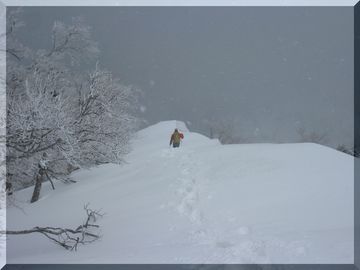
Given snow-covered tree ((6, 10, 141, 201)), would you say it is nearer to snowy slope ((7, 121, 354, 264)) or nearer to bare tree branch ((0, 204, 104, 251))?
snowy slope ((7, 121, 354, 264))

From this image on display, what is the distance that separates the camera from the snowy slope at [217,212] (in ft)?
23.1

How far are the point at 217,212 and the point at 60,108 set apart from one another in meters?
5.32

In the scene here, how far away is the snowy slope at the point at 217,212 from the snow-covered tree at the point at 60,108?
1695 mm

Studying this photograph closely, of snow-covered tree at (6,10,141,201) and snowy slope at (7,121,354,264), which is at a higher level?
snow-covered tree at (6,10,141,201)

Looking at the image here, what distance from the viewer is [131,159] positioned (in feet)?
66.3

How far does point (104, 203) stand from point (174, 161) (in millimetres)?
5813

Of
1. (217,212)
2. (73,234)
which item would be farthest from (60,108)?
(217,212)

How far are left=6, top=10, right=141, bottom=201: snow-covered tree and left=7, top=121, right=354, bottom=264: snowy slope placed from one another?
66.7 inches

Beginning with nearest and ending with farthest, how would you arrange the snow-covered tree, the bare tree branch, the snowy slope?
the snowy slope, the bare tree branch, the snow-covered tree

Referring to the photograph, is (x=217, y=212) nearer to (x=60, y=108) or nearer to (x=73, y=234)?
(x=73, y=234)

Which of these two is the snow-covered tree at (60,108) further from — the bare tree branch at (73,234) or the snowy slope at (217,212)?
the bare tree branch at (73,234)

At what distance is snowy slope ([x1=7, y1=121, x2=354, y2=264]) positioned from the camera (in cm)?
703

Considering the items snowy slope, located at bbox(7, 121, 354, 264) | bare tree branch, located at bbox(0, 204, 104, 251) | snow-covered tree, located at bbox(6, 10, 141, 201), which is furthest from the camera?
snow-covered tree, located at bbox(6, 10, 141, 201)

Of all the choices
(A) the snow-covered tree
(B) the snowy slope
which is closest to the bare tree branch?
(B) the snowy slope
